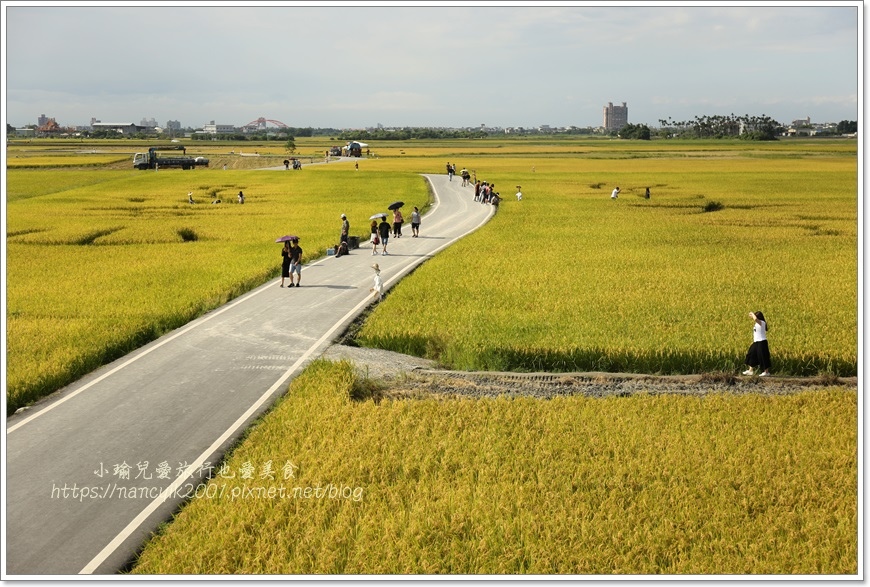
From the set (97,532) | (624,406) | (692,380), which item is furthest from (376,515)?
(692,380)

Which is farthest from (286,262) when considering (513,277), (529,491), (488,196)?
(488,196)

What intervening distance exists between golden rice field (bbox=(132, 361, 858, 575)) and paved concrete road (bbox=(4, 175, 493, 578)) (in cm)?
58

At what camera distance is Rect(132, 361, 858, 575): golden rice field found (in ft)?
26.3

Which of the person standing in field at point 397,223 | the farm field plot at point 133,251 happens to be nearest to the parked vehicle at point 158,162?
the farm field plot at point 133,251

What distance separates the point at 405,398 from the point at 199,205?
41.4m

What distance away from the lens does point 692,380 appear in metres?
14.8

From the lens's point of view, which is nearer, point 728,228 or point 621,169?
point 728,228

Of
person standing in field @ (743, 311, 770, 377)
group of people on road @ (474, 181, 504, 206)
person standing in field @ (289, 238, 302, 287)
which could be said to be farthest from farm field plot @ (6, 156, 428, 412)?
person standing in field @ (743, 311, 770, 377)

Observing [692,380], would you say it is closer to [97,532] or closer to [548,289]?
[548,289]

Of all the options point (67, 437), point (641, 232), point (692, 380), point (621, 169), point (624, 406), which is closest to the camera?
point (67, 437)

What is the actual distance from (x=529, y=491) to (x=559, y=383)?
17.2 feet

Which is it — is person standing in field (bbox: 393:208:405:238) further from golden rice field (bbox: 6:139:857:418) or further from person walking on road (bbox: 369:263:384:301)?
person walking on road (bbox: 369:263:384:301)

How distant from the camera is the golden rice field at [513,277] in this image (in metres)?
16.3

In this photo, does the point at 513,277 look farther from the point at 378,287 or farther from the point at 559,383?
the point at 559,383
